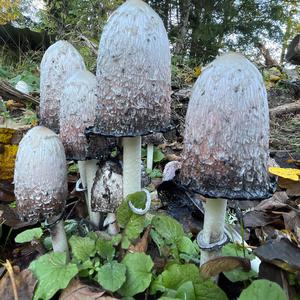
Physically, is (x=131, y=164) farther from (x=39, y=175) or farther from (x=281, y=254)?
(x=281, y=254)

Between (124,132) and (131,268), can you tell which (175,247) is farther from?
(124,132)

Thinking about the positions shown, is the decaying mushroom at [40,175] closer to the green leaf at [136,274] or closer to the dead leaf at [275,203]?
the green leaf at [136,274]

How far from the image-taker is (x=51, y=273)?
1260 millimetres

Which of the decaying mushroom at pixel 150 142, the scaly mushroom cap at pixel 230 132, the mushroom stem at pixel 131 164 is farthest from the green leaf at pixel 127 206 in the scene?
the decaying mushroom at pixel 150 142

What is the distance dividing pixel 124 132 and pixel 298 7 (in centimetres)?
831

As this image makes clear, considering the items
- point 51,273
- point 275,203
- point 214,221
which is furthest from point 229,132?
point 275,203

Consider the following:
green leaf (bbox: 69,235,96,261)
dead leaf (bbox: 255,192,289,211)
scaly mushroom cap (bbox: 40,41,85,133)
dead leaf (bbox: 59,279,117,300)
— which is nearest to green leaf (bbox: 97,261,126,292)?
dead leaf (bbox: 59,279,117,300)

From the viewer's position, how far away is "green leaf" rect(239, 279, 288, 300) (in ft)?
3.26

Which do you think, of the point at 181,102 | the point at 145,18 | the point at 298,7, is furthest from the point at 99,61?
the point at 298,7

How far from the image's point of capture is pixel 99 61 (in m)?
1.23

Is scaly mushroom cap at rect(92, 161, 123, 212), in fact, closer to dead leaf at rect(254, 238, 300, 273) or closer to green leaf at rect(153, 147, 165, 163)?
dead leaf at rect(254, 238, 300, 273)

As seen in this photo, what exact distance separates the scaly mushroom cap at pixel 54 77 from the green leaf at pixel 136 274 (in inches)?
28.1

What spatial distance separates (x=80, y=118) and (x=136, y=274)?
1.99 ft

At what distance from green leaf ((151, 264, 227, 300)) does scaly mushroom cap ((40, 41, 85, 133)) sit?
2.67ft
